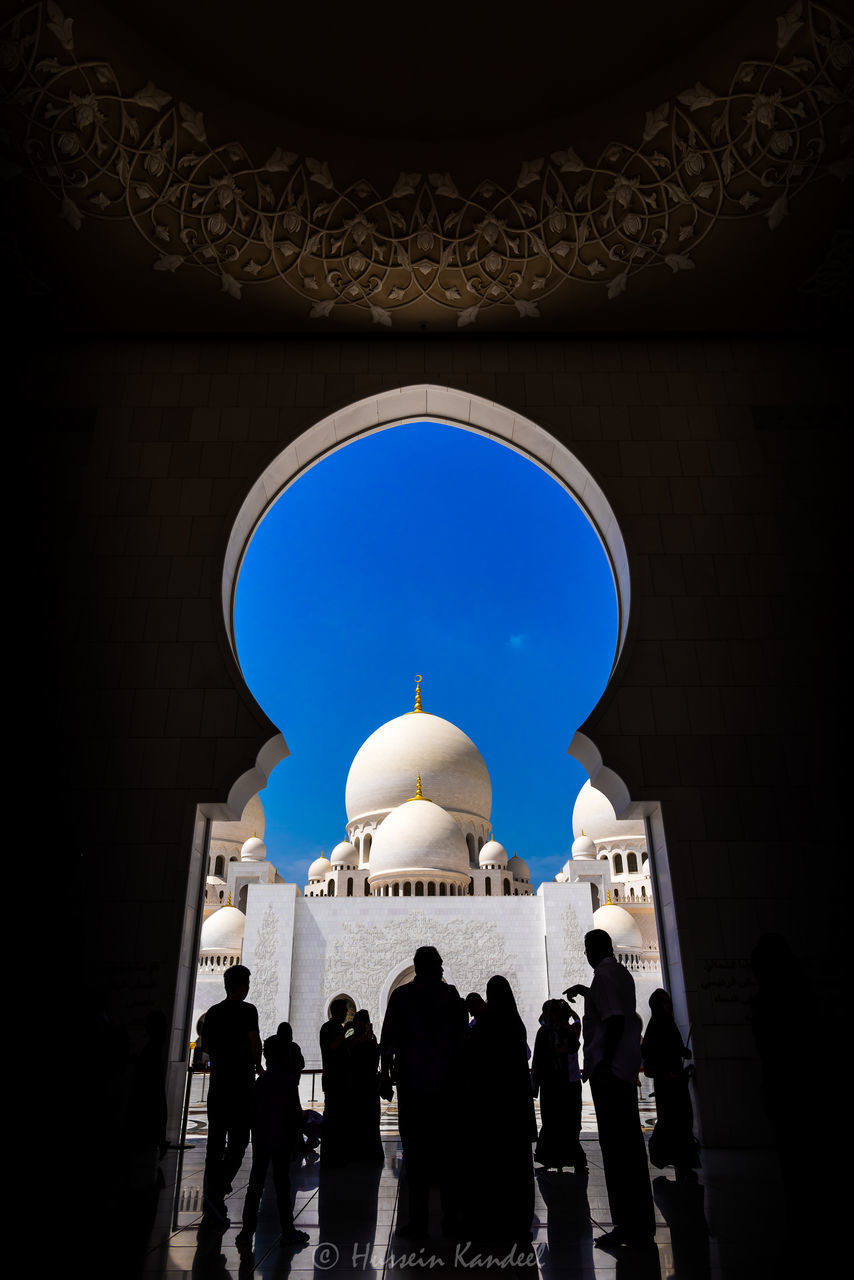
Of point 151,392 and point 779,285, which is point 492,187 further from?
point 151,392

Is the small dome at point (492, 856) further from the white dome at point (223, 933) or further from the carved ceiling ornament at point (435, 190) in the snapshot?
the carved ceiling ornament at point (435, 190)

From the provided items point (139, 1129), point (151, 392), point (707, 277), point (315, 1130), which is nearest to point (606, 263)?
point (707, 277)

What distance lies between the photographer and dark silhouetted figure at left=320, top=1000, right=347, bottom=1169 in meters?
3.53

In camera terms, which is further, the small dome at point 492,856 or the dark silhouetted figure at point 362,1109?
the small dome at point 492,856

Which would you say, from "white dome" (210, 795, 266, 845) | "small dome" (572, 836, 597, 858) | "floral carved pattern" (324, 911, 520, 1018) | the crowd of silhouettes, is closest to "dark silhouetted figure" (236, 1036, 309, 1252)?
the crowd of silhouettes

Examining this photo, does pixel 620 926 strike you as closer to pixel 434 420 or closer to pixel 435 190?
pixel 434 420

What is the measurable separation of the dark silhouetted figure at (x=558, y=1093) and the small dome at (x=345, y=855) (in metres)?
17.2

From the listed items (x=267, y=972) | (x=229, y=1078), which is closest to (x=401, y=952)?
(x=267, y=972)

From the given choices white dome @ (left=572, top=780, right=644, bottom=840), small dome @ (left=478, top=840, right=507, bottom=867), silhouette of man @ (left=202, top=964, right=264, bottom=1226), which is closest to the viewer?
silhouette of man @ (left=202, top=964, right=264, bottom=1226)

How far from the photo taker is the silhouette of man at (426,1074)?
7.13 feet

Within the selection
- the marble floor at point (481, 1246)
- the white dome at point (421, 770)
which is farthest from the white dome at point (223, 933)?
the marble floor at point (481, 1246)

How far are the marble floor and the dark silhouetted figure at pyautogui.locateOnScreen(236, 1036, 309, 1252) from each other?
50mm

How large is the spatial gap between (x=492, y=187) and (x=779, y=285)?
1.76 meters

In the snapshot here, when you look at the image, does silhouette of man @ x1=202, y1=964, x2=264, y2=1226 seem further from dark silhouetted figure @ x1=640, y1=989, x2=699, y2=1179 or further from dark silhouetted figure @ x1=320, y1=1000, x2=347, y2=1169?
dark silhouetted figure @ x1=640, y1=989, x2=699, y2=1179
